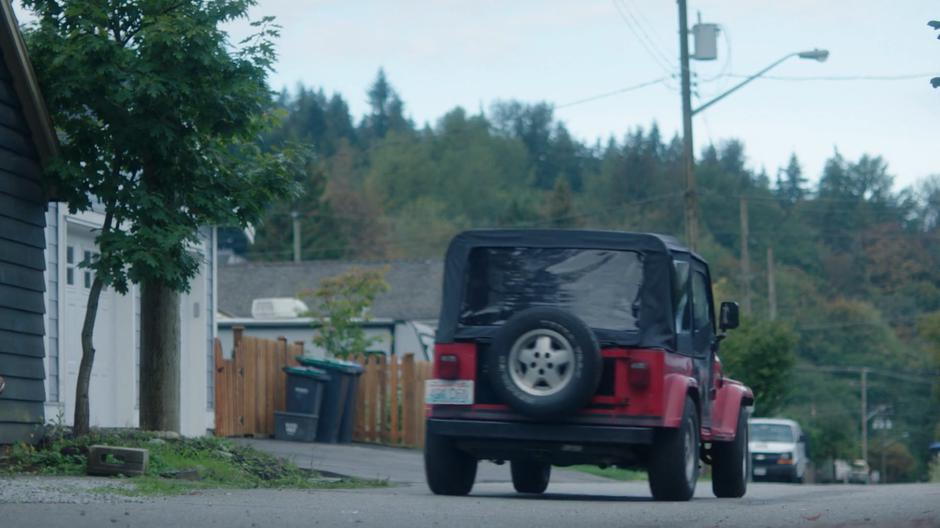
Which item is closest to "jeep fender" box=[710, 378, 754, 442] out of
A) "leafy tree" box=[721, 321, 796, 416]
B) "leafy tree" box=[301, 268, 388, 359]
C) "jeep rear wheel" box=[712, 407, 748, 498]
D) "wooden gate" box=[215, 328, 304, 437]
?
"jeep rear wheel" box=[712, 407, 748, 498]

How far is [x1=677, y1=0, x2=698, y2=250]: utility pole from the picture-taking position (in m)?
27.5

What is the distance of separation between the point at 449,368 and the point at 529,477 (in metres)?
3.26

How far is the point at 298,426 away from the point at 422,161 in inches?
3619

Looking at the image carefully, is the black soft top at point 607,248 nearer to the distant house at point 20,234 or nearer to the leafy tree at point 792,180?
the distant house at point 20,234

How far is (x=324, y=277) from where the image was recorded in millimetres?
48438

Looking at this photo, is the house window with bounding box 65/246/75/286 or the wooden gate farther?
the wooden gate

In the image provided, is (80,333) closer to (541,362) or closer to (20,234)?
(20,234)

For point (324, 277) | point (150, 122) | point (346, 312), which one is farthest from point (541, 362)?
point (324, 277)

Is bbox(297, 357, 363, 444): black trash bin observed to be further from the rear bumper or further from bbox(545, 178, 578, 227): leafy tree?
bbox(545, 178, 578, 227): leafy tree

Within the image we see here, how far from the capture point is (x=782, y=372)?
1593 inches

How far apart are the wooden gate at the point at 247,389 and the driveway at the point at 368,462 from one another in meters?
0.76

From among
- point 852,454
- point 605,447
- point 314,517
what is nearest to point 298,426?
point 605,447

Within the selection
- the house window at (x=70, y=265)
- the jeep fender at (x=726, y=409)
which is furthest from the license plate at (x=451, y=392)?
the house window at (x=70, y=265)

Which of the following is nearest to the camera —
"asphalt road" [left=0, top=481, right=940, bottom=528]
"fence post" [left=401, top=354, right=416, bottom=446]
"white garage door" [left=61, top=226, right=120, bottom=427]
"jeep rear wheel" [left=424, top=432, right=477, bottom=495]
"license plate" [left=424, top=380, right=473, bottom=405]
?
"asphalt road" [left=0, top=481, right=940, bottom=528]
